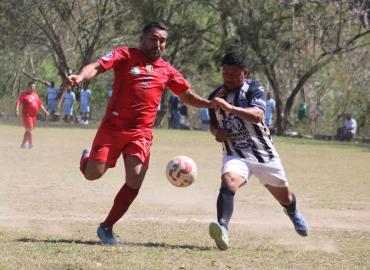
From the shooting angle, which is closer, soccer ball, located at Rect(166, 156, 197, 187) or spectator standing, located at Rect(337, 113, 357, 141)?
soccer ball, located at Rect(166, 156, 197, 187)

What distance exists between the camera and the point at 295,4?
37.6 meters

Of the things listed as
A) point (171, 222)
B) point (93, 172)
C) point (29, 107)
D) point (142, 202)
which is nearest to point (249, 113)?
point (93, 172)

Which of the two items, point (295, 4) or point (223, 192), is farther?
point (295, 4)

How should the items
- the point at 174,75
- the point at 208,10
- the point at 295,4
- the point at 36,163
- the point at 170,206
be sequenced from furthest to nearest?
the point at 208,10
the point at 295,4
the point at 36,163
the point at 170,206
the point at 174,75

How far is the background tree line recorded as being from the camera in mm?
38125

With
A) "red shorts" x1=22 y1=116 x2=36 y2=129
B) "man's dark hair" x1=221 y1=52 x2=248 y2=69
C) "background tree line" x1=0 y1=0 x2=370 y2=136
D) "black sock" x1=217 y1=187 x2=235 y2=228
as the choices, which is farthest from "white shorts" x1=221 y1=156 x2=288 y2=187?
"background tree line" x1=0 y1=0 x2=370 y2=136

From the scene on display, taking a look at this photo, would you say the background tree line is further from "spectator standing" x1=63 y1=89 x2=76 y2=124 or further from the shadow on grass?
the shadow on grass

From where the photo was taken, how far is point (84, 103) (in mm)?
42031

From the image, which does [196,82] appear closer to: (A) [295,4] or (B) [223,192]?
(A) [295,4]

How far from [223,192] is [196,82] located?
39.9 metres

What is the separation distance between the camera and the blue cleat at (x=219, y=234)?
7707 millimetres

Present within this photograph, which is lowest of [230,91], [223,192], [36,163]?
[36,163]

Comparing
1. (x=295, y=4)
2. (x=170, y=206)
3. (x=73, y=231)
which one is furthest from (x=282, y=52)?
(x=73, y=231)

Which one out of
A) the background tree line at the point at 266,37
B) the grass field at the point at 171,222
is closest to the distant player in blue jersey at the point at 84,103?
the background tree line at the point at 266,37
